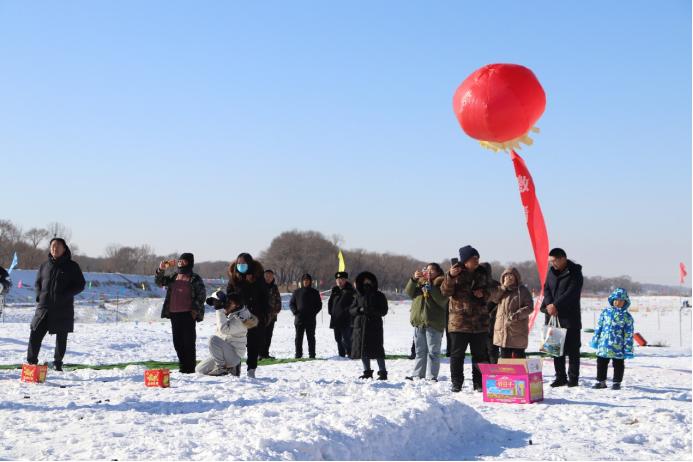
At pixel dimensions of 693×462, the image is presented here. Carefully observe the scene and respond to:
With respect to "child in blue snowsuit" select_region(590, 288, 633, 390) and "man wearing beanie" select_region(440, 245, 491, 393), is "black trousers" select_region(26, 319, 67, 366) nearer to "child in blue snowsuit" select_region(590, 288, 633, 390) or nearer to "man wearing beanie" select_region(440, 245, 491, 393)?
"man wearing beanie" select_region(440, 245, 491, 393)

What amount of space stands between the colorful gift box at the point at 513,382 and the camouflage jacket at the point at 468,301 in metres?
0.74

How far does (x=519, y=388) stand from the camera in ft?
26.2

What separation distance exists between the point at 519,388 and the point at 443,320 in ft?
6.29

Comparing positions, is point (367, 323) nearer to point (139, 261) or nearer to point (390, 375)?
point (390, 375)

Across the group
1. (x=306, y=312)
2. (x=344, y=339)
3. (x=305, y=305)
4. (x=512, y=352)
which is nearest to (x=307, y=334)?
(x=306, y=312)

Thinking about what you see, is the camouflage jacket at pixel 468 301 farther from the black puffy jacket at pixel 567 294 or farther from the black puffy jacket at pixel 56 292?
the black puffy jacket at pixel 56 292

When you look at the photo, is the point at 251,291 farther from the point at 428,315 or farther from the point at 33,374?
the point at 33,374

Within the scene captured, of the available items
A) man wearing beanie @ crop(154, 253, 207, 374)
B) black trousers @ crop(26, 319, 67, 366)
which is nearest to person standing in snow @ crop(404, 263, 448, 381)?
man wearing beanie @ crop(154, 253, 207, 374)

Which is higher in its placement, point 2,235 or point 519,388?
point 2,235

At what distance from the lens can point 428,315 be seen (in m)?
9.71

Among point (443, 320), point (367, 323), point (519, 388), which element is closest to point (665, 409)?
point (519, 388)

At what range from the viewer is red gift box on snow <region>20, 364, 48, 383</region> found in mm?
8312

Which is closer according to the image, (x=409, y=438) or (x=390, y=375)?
(x=409, y=438)

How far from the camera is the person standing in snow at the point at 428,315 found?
970 cm
